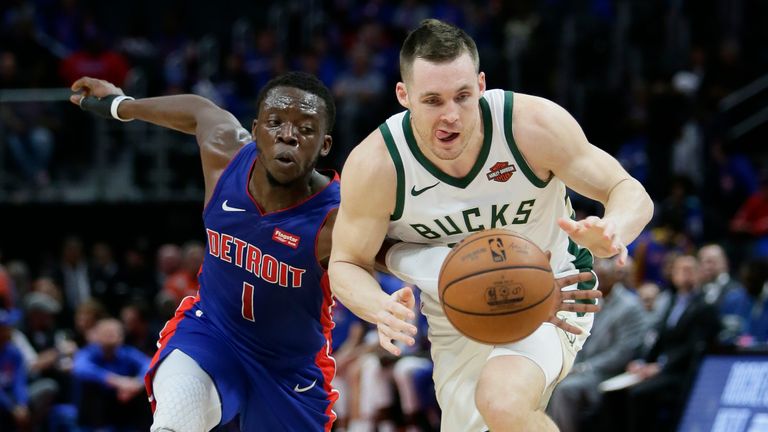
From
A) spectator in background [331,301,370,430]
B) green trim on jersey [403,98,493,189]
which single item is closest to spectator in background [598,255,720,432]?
spectator in background [331,301,370,430]

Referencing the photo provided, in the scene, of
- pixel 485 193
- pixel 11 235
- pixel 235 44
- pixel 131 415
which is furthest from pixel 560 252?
pixel 235 44

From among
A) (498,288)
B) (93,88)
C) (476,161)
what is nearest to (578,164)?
(476,161)

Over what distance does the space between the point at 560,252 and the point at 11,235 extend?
10.9m

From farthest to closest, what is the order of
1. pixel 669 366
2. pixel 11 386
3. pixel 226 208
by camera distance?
pixel 11 386 → pixel 669 366 → pixel 226 208

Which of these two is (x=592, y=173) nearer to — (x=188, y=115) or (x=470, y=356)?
(x=470, y=356)

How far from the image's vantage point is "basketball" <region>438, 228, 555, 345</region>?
4578mm

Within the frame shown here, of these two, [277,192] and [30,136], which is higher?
[277,192]

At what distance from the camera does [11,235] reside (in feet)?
48.9

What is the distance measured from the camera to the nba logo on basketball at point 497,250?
459cm

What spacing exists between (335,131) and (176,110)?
786 cm

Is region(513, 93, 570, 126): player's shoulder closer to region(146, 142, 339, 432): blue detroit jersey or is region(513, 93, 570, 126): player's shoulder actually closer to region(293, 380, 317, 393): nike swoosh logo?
region(146, 142, 339, 432): blue detroit jersey

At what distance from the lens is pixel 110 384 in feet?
35.1

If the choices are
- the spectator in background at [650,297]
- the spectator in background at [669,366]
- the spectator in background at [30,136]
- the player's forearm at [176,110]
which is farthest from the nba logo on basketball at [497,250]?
the spectator in background at [30,136]

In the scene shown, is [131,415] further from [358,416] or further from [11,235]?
[11,235]
